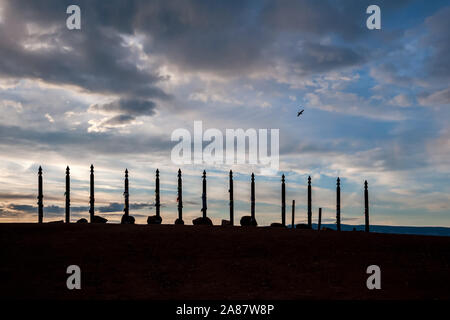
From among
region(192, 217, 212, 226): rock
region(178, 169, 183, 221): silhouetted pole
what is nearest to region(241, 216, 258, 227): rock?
region(192, 217, 212, 226): rock

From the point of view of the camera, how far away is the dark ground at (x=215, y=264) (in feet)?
55.0

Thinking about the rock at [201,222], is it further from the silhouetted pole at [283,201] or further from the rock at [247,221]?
the silhouetted pole at [283,201]

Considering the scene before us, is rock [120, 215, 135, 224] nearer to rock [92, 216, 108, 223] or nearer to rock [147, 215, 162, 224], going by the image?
rock [92, 216, 108, 223]

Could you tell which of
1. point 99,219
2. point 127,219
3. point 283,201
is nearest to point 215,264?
point 99,219

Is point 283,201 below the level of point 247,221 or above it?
above

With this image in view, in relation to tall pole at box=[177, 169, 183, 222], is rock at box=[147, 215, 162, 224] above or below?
below

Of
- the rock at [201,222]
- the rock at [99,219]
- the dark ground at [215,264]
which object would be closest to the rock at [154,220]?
the rock at [99,219]

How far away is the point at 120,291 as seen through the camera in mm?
16766

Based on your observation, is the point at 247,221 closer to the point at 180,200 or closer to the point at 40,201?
the point at 180,200

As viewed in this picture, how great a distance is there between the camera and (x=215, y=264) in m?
20.0

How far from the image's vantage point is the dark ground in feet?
55.0
